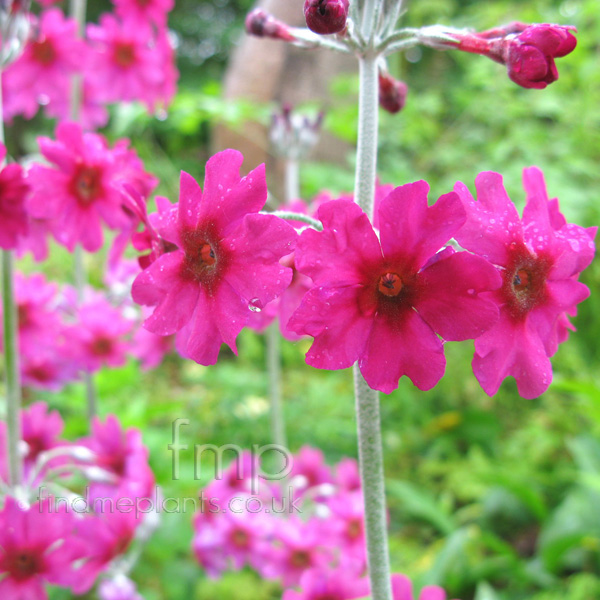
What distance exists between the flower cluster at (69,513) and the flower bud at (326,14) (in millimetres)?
1008

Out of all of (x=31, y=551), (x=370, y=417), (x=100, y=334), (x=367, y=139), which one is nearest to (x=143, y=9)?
(x=100, y=334)

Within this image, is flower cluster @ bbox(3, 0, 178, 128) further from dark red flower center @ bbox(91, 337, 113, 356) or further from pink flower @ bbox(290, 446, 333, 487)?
pink flower @ bbox(290, 446, 333, 487)

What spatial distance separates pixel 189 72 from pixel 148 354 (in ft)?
27.5

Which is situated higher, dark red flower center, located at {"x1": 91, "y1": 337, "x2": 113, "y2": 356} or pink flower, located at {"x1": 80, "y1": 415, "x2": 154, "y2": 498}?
dark red flower center, located at {"x1": 91, "y1": 337, "x2": 113, "y2": 356}

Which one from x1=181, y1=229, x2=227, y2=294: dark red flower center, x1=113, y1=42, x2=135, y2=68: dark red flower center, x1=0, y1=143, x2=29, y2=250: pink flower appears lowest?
x1=0, y1=143, x2=29, y2=250: pink flower

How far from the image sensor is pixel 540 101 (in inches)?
142

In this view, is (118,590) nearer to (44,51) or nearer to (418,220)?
(418,220)

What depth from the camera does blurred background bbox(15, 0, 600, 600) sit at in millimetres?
2354

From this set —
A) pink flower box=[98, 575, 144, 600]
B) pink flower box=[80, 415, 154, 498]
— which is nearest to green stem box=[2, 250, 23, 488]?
pink flower box=[80, 415, 154, 498]

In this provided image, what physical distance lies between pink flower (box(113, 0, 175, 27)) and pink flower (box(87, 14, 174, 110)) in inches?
0.8

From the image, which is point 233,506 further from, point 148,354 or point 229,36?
point 229,36

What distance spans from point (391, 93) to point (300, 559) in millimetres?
1343

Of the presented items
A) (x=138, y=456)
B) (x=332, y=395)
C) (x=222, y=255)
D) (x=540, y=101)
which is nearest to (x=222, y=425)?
(x=332, y=395)

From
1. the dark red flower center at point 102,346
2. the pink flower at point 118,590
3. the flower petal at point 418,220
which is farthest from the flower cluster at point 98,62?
the flower petal at point 418,220
